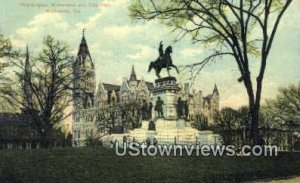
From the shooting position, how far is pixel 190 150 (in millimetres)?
9438

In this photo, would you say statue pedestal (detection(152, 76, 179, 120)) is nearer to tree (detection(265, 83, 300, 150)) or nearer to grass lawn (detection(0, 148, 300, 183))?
tree (detection(265, 83, 300, 150))

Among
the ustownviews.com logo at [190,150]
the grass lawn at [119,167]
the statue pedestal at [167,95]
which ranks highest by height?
the statue pedestal at [167,95]

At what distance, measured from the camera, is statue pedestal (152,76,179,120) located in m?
11.8

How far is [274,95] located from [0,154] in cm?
537

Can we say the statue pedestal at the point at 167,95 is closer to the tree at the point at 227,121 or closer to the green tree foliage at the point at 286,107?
the tree at the point at 227,121

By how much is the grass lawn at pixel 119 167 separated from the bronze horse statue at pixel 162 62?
6.34 ft

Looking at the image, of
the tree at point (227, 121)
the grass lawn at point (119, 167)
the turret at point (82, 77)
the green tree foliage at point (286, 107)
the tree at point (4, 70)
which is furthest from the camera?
the green tree foliage at point (286, 107)

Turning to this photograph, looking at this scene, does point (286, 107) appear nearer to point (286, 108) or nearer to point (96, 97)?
point (286, 108)

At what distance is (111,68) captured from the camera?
9.90 meters

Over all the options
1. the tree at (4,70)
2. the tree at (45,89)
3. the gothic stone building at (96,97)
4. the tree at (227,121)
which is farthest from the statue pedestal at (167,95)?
the tree at (4,70)

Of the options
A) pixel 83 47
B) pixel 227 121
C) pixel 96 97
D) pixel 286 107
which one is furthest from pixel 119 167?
pixel 96 97

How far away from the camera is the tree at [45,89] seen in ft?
34.6

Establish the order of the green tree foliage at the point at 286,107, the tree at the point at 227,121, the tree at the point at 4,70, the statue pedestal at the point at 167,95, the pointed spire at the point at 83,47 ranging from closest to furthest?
the tree at the point at 4,70 < the pointed spire at the point at 83,47 < the tree at the point at 227,121 < the green tree foliage at the point at 286,107 < the statue pedestal at the point at 167,95

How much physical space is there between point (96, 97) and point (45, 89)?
585 centimetres
